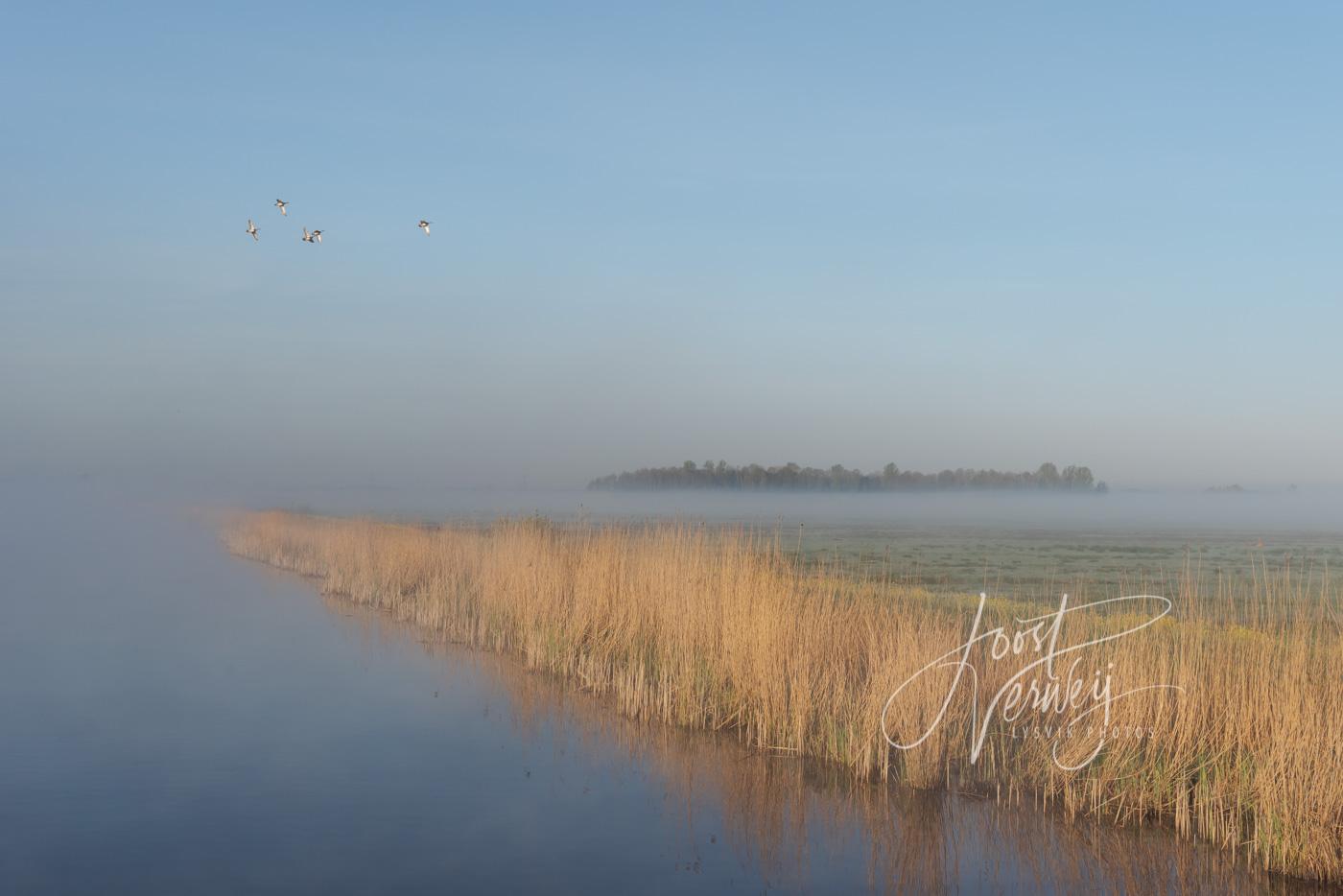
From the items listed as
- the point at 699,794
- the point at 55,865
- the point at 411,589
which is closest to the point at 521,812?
the point at 699,794

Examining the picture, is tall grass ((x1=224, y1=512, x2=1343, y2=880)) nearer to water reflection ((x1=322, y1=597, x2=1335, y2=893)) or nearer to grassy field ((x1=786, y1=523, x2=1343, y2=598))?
water reflection ((x1=322, y1=597, x2=1335, y2=893))

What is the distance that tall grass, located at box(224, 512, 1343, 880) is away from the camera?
18.7 feet

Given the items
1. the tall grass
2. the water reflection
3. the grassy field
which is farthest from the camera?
the grassy field

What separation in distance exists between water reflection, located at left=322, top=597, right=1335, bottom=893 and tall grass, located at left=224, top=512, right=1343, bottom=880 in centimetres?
24

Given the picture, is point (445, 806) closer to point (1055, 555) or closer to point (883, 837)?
point (883, 837)

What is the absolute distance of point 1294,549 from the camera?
27.1m

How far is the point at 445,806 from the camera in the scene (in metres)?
7.09

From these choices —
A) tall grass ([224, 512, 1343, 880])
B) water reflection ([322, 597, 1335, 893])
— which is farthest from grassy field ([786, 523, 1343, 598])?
water reflection ([322, 597, 1335, 893])

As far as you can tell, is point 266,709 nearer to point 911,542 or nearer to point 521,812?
point 521,812

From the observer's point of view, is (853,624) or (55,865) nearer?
(55,865)

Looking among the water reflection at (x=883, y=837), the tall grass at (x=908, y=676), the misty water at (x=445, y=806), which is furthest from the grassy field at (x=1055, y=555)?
the misty water at (x=445, y=806)

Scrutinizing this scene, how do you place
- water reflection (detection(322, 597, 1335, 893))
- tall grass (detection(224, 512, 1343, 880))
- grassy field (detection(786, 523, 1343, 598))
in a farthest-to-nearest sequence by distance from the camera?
grassy field (detection(786, 523, 1343, 598)) → tall grass (detection(224, 512, 1343, 880)) → water reflection (detection(322, 597, 1335, 893))

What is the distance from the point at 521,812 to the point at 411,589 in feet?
34.6

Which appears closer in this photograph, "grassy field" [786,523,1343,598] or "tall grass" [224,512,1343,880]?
"tall grass" [224,512,1343,880]
